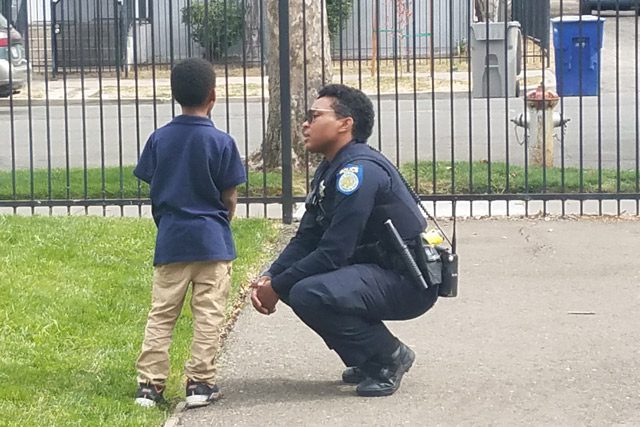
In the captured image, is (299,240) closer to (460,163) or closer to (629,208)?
(629,208)

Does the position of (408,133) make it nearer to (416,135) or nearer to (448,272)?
(416,135)

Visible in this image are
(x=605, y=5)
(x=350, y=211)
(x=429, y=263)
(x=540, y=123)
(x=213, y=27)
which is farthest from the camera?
(x=605, y=5)

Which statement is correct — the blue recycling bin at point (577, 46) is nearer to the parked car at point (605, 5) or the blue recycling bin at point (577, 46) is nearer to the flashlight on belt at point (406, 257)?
the parked car at point (605, 5)

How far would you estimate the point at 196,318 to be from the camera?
540cm

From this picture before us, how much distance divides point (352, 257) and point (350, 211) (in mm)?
290

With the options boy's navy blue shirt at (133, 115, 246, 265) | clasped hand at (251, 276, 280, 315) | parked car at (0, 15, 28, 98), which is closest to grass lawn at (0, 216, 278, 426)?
clasped hand at (251, 276, 280, 315)

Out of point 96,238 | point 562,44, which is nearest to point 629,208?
point 562,44

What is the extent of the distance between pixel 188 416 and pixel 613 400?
1.75m

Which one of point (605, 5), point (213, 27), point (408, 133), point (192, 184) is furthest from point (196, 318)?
point (605, 5)

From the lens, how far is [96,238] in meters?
8.55

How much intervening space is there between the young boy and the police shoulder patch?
41cm

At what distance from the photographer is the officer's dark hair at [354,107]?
215 inches

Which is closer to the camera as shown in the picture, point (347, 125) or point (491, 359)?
point (347, 125)

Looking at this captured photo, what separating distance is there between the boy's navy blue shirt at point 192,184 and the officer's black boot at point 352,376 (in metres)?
0.78
